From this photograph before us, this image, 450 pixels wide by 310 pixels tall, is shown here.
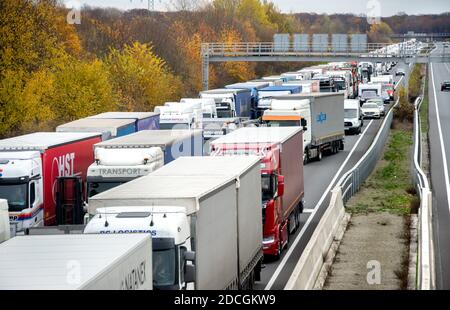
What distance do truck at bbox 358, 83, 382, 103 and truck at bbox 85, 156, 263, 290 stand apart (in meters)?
61.0

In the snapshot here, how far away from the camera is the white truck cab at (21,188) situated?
2278cm

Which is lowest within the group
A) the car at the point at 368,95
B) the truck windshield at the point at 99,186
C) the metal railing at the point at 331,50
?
the car at the point at 368,95

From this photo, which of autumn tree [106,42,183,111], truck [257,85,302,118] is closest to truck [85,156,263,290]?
truck [257,85,302,118]

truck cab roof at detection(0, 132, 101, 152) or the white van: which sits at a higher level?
truck cab roof at detection(0, 132, 101, 152)

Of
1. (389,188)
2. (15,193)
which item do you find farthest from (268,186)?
(389,188)

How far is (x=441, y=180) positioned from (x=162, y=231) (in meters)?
25.7

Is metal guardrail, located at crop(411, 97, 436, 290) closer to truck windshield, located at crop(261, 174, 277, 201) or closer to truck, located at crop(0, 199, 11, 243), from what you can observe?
truck windshield, located at crop(261, 174, 277, 201)

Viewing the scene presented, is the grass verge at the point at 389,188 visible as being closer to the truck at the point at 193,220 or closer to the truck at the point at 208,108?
the truck at the point at 208,108

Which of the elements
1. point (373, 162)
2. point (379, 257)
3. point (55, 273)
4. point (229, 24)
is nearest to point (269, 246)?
point (379, 257)

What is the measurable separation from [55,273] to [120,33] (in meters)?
84.0

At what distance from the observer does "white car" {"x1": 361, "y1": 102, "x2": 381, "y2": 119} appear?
71.9m

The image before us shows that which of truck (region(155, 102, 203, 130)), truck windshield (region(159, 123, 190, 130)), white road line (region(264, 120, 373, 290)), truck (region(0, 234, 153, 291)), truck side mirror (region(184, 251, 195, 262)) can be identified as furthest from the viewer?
truck (region(155, 102, 203, 130))

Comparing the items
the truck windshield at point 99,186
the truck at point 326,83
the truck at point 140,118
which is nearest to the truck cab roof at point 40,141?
the truck windshield at point 99,186
